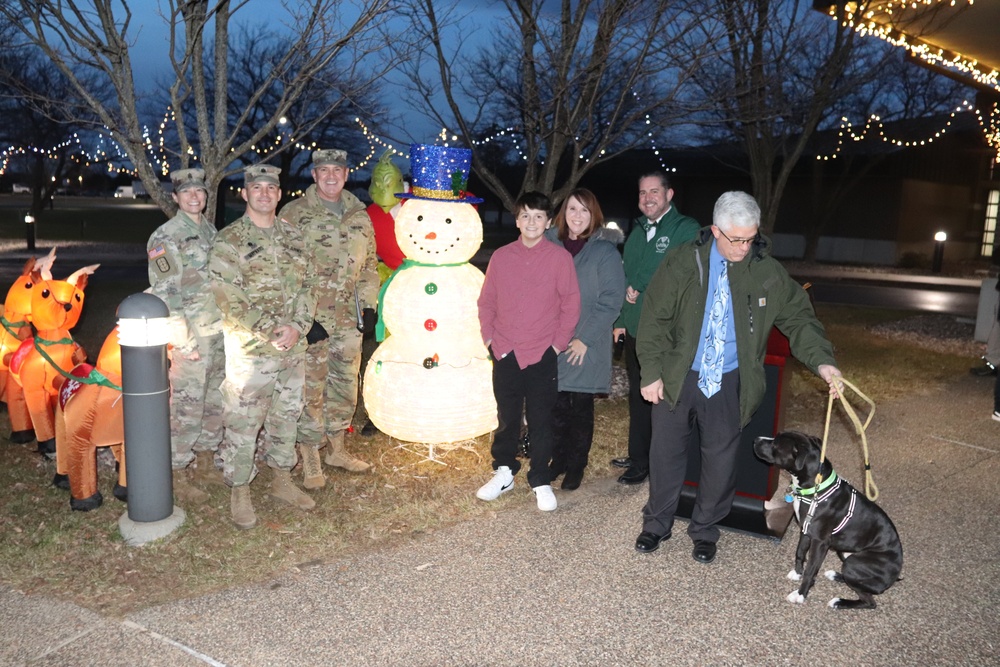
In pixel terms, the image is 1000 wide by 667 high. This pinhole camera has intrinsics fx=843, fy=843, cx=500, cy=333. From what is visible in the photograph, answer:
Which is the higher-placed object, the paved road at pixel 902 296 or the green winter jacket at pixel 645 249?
the green winter jacket at pixel 645 249

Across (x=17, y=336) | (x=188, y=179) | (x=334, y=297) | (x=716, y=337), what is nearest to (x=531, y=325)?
(x=716, y=337)

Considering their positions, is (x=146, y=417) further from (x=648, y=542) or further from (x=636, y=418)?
(x=636, y=418)

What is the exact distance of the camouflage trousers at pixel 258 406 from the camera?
4625 millimetres

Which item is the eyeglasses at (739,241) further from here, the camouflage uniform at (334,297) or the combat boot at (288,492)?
the combat boot at (288,492)

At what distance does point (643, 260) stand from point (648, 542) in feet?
6.38

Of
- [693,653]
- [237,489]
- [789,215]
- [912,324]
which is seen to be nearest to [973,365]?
[912,324]

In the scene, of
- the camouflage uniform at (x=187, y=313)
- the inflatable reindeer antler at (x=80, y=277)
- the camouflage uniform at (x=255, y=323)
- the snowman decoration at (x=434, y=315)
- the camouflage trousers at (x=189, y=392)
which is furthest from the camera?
the inflatable reindeer antler at (x=80, y=277)

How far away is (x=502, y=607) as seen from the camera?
3.92 metres

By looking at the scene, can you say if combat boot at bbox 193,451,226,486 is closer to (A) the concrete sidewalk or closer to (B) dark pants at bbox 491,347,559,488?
(A) the concrete sidewalk

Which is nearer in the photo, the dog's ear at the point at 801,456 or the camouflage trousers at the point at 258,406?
the dog's ear at the point at 801,456

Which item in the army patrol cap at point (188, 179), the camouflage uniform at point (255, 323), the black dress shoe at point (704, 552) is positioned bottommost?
the black dress shoe at point (704, 552)

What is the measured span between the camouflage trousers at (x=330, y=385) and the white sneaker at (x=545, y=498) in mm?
1452

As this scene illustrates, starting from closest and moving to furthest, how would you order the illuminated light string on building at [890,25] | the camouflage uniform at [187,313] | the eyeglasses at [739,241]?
the eyeglasses at [739,241]
the camouflage uniform at [187,313]
the illuminated light string on building at [890,25]

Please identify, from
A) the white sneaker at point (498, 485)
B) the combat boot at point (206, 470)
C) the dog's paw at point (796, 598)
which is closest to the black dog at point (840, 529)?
the dog's paw at point (796, 598)
